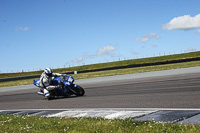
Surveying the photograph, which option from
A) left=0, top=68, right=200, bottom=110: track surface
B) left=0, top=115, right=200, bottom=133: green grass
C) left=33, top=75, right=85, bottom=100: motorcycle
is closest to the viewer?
left=0, top=115, right=200, bottom=133: green grass

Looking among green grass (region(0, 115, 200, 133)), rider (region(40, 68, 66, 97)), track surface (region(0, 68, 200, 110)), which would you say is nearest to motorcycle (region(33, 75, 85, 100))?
rider (region(40, 68, 66, 97))

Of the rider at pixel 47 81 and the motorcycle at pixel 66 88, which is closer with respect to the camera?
the motorcycle at pixel 66 88

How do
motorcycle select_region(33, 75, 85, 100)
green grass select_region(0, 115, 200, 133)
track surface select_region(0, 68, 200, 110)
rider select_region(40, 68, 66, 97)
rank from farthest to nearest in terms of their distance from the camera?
rider select_region(40, 68, 66, 97)
motorcycle select_region(33, 75, 85, 100)
track surface select_region(0, 68, 200, 110)
green grass select_region(0, 115, 200, 133)

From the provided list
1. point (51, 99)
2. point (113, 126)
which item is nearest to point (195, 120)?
point (113, 126)

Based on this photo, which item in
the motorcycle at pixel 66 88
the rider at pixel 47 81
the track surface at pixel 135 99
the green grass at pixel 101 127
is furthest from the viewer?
the rider at pixel 47 81

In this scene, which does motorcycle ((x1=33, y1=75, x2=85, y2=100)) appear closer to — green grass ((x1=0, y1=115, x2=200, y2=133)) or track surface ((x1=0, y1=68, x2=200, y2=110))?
track surface ((x1=0, y1=68, x2=200, y2=110))

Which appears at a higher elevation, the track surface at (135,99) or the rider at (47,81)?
the rider at (47,81)

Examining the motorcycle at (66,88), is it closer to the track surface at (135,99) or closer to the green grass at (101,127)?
the track surface at (135,99)

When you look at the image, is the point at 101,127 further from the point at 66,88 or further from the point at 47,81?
the point at 47,81

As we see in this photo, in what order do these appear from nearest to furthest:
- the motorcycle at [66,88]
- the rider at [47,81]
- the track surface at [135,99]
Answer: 1. the track surface at [135,99]
2. the motorcycle at [66,88]
3. the rider at [47,81]

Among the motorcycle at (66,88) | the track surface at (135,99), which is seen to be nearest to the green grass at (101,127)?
the track surface at (135,99)

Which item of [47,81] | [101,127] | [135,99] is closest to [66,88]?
[47,81]

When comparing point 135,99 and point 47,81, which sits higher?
point 47,81

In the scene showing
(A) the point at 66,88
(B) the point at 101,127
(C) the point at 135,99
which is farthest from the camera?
(A) the point at 66,88
